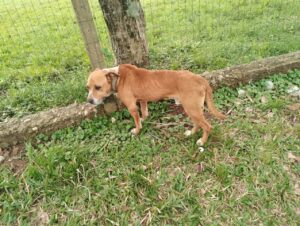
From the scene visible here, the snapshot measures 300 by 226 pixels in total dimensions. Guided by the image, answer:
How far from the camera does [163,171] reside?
3.08 metres

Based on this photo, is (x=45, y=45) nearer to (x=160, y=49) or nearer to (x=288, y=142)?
(x=160, y=49)

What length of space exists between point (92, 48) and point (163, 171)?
1681 millimetres

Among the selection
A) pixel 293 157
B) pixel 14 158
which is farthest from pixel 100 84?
pixel 293 157

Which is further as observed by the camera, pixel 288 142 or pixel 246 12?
pixel 246 12

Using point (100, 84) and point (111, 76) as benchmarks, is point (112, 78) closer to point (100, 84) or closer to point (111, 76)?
point (111, 76)

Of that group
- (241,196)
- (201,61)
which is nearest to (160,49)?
(201,61)

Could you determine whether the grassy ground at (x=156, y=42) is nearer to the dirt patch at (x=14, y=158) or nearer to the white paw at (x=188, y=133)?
the dirt patch at (x=14, y=158)

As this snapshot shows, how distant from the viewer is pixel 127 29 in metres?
3.78

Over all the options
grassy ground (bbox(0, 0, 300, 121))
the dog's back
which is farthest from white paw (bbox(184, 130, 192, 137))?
grassy ground (bbox(0, 0, 300, 121))

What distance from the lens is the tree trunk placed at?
140 inches

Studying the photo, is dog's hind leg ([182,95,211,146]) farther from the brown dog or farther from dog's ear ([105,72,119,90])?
dog's ear ([105,72,119,90])

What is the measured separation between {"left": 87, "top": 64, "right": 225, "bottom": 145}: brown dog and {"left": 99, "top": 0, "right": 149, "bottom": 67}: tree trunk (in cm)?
64

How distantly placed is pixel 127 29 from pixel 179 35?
223 centimetres

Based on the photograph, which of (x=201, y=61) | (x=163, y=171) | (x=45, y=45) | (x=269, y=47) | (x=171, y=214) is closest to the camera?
(x=171, y=214)
